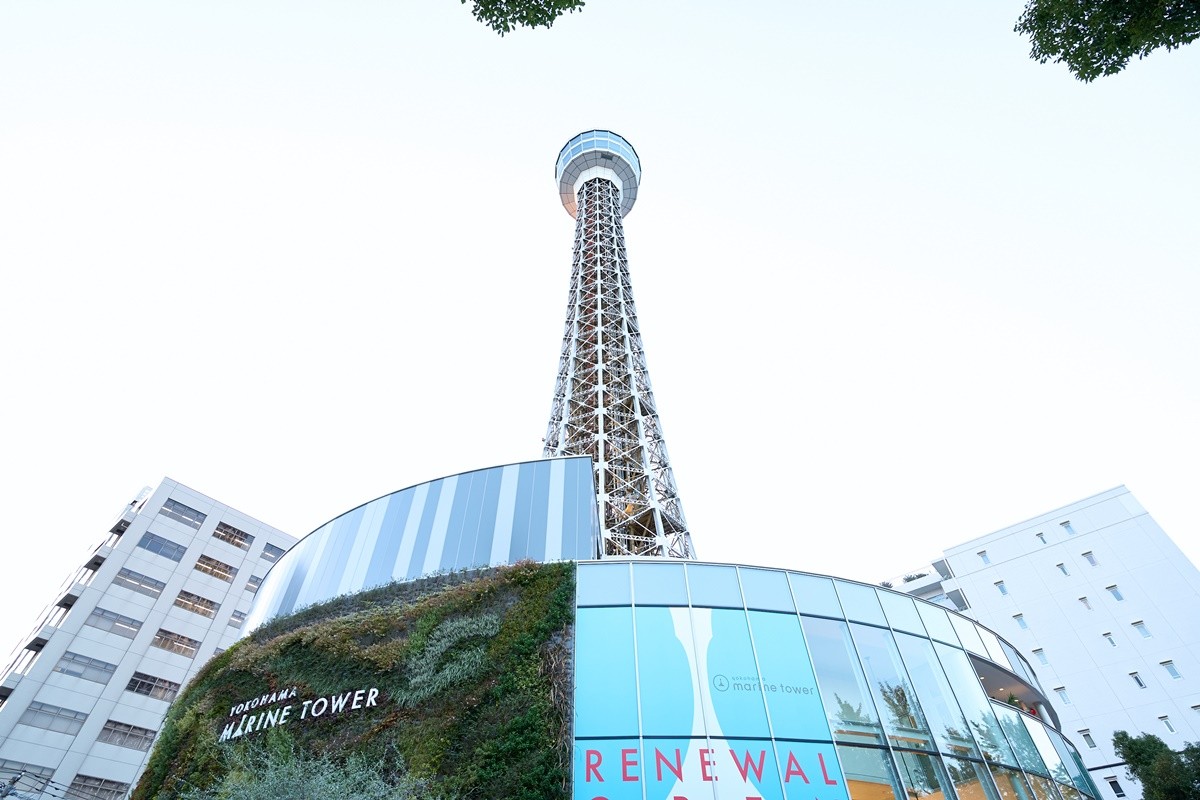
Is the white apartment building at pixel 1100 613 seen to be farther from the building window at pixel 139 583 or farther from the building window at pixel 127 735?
the building window at pixel 139 583

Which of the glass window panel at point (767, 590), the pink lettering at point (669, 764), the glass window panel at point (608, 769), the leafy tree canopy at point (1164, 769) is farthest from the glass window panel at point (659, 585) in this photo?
the leafy tree canopy at point (1164, 769)

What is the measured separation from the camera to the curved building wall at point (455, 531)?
67.4 feet

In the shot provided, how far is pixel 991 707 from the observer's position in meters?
17.6

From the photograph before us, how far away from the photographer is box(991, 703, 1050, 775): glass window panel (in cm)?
1709

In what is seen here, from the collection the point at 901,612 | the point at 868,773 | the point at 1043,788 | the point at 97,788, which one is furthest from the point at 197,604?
the point at 1043,788

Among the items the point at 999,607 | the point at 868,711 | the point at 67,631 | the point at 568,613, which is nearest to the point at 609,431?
the point at 568,613

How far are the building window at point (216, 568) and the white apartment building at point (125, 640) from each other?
74mm

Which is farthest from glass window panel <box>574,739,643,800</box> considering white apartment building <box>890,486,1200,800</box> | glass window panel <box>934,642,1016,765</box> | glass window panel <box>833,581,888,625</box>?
white apartment building <box>890,486,1200,800</box>

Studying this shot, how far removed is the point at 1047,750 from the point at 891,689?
22.0ft

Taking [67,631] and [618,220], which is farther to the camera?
[618,220]

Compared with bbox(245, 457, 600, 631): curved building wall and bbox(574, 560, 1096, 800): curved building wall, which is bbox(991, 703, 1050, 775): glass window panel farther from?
bbox(245, 457, 600, 631): curved building wall

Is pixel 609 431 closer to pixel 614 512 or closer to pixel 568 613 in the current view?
pixel 614 512

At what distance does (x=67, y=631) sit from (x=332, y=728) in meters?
34.4

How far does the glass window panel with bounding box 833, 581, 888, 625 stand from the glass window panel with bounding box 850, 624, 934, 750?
0.29 metres
